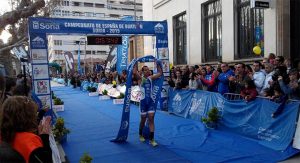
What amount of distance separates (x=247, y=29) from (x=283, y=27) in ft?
7.41

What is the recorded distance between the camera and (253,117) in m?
7.73

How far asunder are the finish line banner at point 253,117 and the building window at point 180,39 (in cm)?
827

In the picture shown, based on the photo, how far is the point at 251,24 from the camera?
41.4ft

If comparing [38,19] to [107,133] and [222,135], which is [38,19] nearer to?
[107,133]

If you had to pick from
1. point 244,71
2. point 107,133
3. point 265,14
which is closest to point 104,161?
point 107,133

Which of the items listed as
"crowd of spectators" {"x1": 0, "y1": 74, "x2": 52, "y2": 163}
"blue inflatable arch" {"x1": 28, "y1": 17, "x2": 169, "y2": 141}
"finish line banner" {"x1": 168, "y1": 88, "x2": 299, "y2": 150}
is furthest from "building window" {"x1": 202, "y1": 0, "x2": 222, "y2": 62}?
"crowd of spectators" {"x1": 0, "y1": 74, "x2": 52, "y2": 163}

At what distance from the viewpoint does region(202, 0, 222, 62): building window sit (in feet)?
49.0

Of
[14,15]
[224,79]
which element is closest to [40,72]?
[14,15]

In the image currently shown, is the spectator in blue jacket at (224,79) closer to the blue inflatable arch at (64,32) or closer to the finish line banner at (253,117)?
the finish line banner at (253,117)

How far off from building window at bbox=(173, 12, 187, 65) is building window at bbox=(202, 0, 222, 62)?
242 cm

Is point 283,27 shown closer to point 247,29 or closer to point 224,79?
point 247,29

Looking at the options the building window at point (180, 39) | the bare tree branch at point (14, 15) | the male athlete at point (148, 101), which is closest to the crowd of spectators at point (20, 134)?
the male athlete at point (148, 101)

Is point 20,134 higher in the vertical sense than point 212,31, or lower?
lower

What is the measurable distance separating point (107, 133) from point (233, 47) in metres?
7.19
